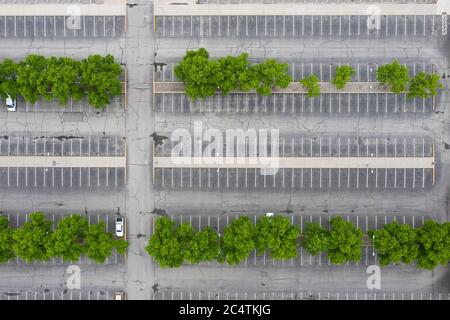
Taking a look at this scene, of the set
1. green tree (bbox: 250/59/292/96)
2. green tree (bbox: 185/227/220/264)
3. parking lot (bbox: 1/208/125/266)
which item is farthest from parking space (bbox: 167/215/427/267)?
green tree (bbox: 250/59/292/96)

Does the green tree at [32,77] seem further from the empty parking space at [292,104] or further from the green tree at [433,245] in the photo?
the green tree at [433,245]

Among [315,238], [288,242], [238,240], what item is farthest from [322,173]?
[238,240]

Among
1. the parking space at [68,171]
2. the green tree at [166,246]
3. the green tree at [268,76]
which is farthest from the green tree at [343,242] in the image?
the parking space at [68,171]

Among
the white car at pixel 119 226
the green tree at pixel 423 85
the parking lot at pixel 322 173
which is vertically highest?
the green tree at pixel 423 85

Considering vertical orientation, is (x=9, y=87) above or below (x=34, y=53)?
below

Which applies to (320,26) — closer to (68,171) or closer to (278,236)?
(278,236)

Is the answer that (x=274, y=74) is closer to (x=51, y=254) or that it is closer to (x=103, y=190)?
(x=103, y=190)

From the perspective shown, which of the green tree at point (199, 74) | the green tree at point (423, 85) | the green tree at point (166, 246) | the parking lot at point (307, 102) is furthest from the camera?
the parking lot at point (307, 102)
